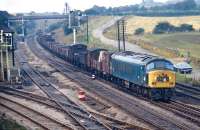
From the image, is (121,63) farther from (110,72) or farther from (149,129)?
(149,129)

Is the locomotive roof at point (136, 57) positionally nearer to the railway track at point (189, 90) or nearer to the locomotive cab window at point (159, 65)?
the locomotive cab window at point (159, 65)

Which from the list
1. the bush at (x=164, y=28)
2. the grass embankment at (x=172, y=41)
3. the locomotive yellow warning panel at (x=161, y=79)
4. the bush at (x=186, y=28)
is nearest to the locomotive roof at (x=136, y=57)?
the locomotive yellow warning panel at (x=161, y=79)

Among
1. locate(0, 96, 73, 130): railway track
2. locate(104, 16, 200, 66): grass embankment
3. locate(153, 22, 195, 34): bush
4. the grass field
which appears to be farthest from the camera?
the grass field

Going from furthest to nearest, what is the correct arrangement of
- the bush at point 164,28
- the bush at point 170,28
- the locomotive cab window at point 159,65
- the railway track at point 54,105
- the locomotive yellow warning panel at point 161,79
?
the bush at point 164,28 → the bush at point 170,28 → the locomotive cab window at point 159,65 → the locomotive yellow warning panel at point 161,79 → the railway track at point 54,105

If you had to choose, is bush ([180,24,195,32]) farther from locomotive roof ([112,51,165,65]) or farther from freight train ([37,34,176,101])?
locomotive roof ([112,51,165,65])

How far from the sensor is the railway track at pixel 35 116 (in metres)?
28.8

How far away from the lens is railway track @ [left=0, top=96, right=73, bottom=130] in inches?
1132

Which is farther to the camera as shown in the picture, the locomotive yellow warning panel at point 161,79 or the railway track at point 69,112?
the locomotive yellow warning panel at point 161,79

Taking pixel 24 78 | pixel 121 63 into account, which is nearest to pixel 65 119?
pixel 121 63

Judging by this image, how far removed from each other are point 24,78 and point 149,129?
1281 inches

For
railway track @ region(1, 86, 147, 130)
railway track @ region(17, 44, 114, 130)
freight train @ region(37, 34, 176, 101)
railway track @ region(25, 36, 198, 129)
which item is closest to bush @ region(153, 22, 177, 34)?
railway track @ region(17, 44, 114, 130)

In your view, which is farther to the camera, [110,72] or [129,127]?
[110,72]

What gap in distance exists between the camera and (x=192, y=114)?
1227 inches

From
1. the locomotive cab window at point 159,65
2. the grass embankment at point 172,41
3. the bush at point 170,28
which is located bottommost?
the grass embankment at point 172,41
